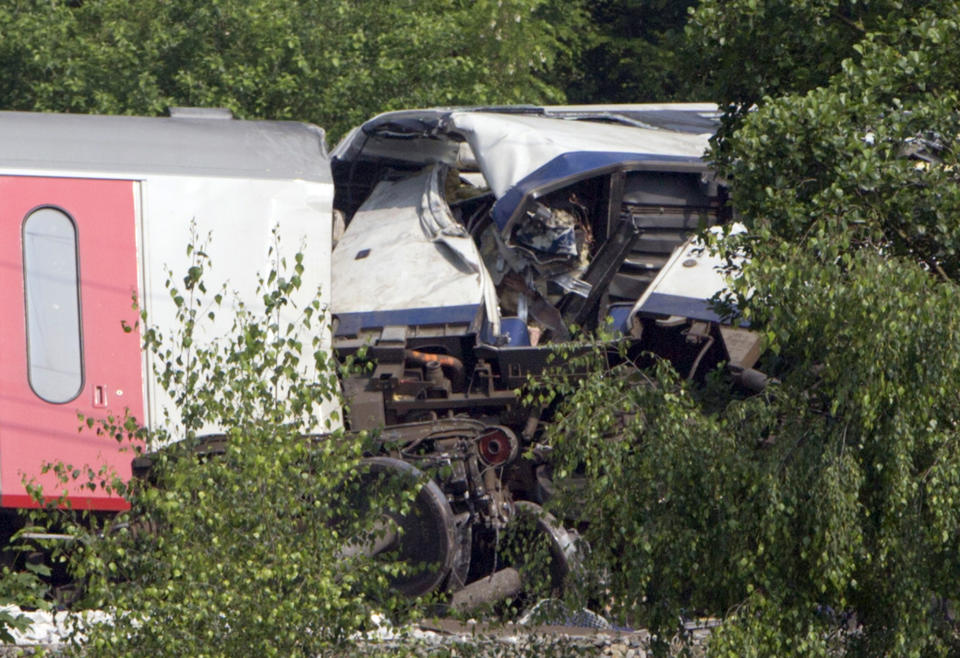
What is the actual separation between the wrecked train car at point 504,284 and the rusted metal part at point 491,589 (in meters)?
0.08

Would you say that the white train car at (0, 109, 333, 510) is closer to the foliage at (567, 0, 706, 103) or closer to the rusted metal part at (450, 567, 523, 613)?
the rusted metal part at (450, 567, 523, 613)

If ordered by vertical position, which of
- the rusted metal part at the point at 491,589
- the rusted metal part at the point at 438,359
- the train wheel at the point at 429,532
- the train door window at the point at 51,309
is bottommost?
the rusted metal part at the point at 491,589

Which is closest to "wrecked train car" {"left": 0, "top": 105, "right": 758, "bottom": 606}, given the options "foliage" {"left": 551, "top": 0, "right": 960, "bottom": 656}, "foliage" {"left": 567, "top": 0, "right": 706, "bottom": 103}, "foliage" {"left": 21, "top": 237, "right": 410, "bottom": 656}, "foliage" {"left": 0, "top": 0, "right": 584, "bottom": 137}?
"foliage" {"left": 551, "top": 0, "right": 960, "bottom": 656}

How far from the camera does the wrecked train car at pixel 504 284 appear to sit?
7.66 metres

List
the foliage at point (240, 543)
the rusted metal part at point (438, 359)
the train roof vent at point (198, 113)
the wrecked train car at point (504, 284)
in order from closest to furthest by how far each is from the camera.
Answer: the foliage at point (240, 543) < the wrecked train car at point (504, 284) < the rusted metal part at point (438, 359) < the train roof vent at point (198, 113)

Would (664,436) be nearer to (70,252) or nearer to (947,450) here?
(947,450)

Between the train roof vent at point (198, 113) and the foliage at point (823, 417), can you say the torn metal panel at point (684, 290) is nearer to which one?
the foliage at point (823, 417)

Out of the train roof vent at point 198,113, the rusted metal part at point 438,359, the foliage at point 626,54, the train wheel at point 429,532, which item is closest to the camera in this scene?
the train wheel at point 429,532

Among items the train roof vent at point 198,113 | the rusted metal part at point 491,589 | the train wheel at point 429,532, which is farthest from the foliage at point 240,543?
the train roof vent at point 198,113

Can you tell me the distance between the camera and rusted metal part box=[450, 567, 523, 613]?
7.05 meters

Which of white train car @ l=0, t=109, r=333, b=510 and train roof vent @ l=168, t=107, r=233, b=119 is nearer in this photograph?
white train car @ l=0, t=109, r=333, b=510

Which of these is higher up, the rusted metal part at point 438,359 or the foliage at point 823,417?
the foliage at point 823,417

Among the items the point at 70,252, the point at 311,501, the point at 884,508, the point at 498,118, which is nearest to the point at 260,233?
the point at 70,252

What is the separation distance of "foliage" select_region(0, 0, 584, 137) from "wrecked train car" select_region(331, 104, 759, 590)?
2.71 m
